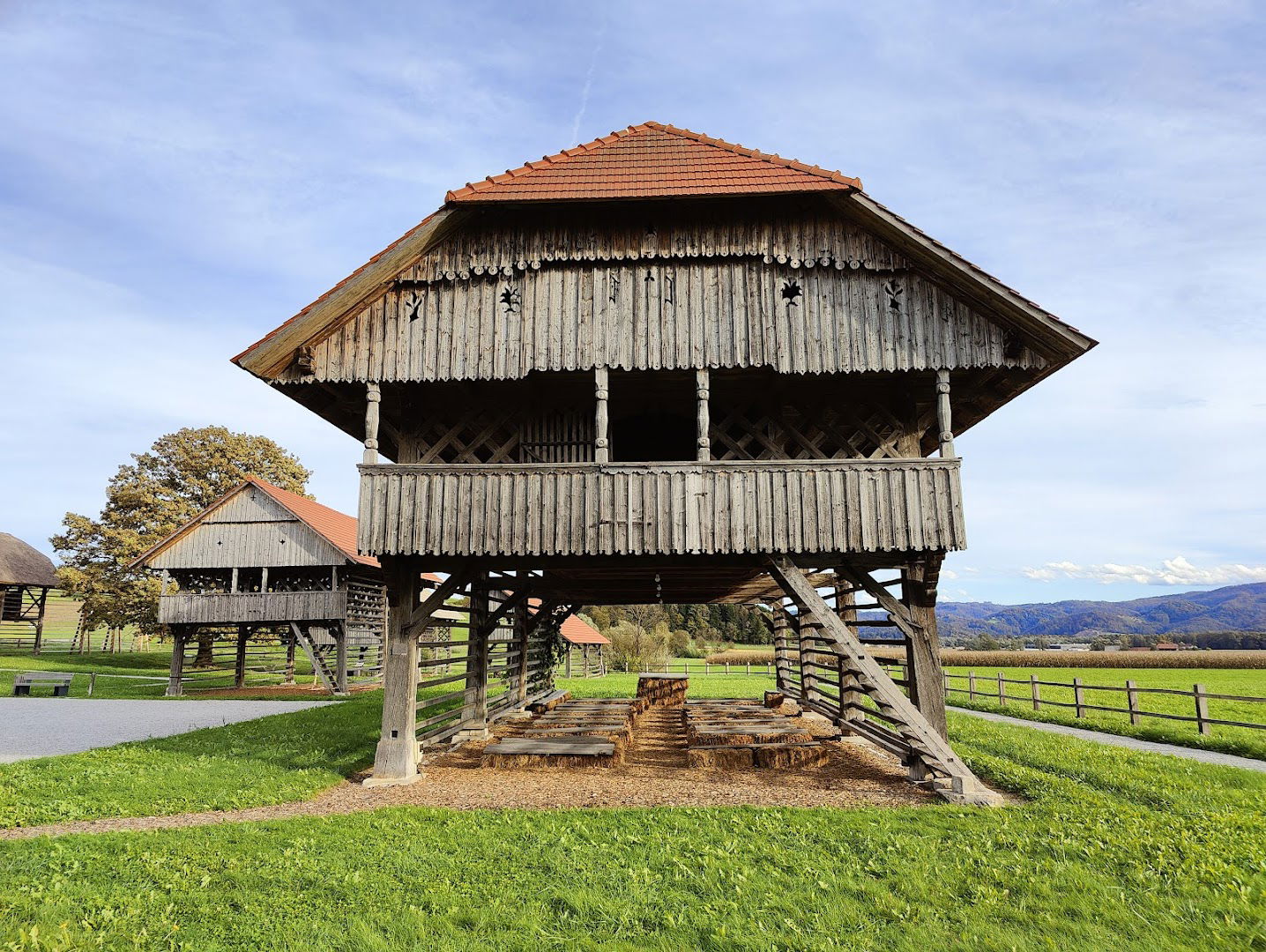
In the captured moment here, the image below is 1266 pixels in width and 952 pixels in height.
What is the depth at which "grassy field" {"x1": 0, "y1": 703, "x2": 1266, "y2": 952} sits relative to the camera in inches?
190

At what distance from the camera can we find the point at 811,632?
1730 centimetres

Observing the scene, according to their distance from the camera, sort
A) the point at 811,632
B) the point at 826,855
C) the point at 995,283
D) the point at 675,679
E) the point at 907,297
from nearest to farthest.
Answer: the point at 826,855, the point at 995,283, the point at 907,297, the point at 811,632, the point at 675,679

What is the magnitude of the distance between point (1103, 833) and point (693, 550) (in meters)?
5.18

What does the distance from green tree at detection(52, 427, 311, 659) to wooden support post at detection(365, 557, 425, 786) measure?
28701 millimetres

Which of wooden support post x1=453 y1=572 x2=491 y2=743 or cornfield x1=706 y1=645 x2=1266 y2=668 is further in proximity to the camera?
cornfield x1=706 y1=645 x2=1266 y2=668

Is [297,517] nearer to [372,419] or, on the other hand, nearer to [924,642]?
[372,419]

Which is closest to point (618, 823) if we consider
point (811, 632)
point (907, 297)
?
point (907, 297)

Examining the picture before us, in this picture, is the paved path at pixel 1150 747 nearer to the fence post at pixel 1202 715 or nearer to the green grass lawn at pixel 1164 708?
the green grass lawn at pixel 1164 708

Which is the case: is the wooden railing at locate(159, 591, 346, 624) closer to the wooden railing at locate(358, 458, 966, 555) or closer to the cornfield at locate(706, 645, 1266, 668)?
the wooden railing at locate(358, 458, 966, 555)

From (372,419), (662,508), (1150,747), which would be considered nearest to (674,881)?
(662,508)

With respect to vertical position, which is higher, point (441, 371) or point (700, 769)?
point (441, 371)

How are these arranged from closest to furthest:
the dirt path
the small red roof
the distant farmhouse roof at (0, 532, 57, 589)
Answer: the dirt path < the small red roof < the distant farmhouse roof at (0, 532, 57, 589)

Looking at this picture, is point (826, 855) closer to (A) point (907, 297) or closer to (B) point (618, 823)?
(B) point (618, 823)

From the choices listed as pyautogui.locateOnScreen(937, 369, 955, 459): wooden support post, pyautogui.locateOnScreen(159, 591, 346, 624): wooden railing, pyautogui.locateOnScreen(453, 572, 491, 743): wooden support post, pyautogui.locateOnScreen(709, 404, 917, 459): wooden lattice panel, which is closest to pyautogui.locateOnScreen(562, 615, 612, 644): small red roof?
pyautogui.locateOnScreen(159, 591, 346, 624): wooden railing
